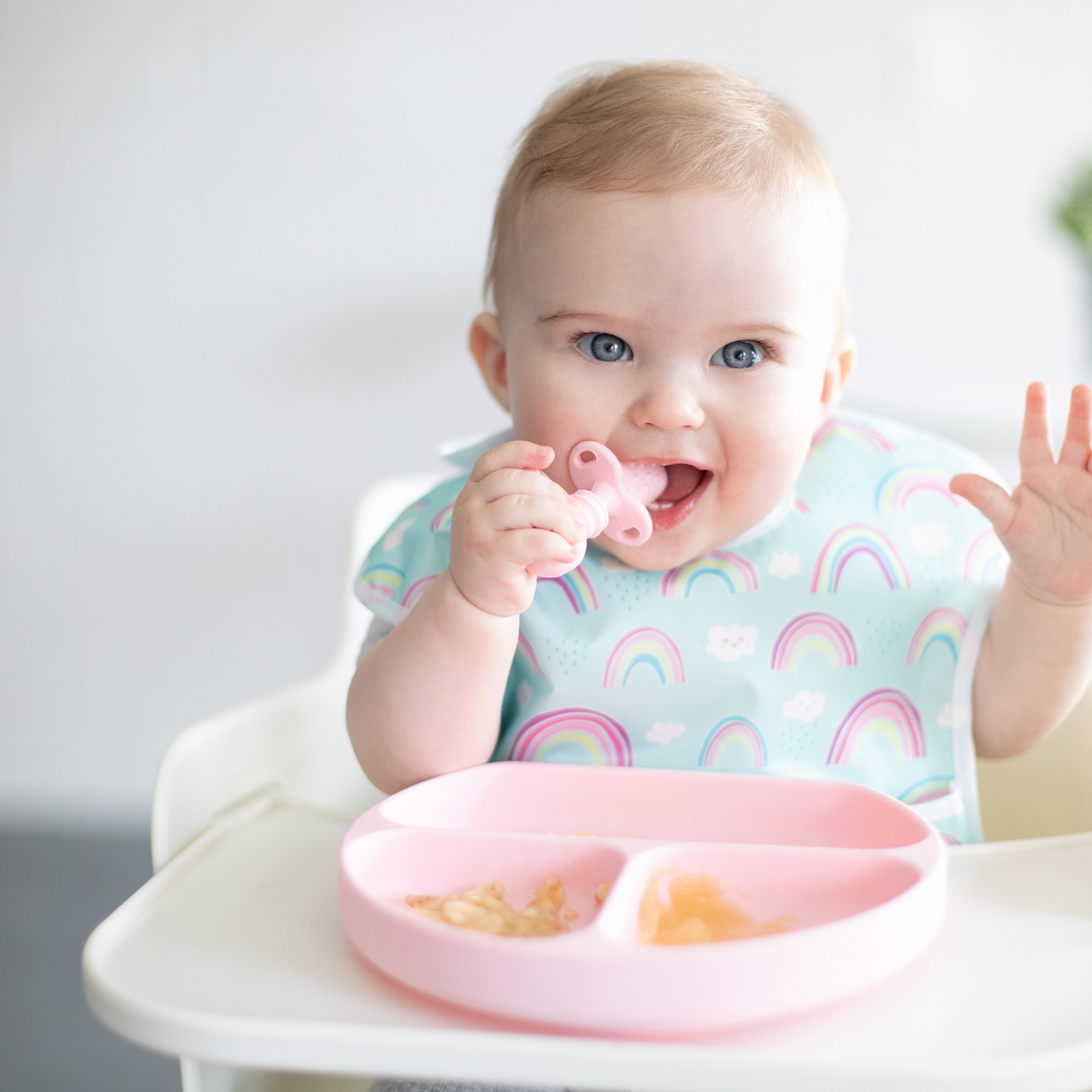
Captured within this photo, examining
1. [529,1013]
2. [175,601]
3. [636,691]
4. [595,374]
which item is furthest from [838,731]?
[175,601]

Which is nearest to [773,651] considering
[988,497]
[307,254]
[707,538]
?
[707,538]

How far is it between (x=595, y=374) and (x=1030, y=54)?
42.8 inches

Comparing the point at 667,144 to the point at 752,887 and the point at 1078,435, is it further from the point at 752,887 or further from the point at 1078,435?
the point at 752,887

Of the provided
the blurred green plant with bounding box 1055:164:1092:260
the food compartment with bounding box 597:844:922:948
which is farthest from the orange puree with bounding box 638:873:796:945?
the blurred green plant with bounding box 1055:164:1092:260

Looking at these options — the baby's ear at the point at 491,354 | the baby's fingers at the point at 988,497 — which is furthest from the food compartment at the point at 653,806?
the baby's ear at the point at 491,354

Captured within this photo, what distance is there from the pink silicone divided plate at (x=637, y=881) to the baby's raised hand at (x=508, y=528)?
137mm

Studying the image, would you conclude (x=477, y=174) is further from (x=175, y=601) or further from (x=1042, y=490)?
(x=1042, y=490)

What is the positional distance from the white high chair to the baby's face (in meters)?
0.31

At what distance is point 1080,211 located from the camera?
4.72 feet

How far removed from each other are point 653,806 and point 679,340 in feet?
1.05

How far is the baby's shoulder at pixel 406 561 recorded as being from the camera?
2.86 ft

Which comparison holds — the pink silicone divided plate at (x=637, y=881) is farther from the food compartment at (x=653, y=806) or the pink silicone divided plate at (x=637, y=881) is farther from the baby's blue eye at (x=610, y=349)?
the baby's blue eye at (x=610, y=349)

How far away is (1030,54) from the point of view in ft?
4.90

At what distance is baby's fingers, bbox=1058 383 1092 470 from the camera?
0.73 meters
